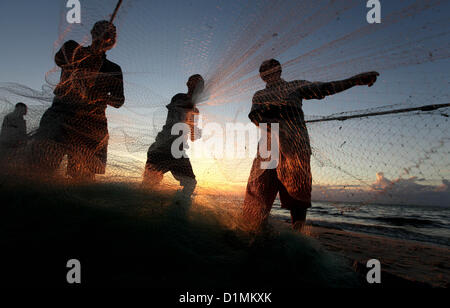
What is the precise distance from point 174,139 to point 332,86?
7.47 ft

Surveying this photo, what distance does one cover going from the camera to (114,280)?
1117mm

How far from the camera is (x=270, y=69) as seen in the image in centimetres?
225

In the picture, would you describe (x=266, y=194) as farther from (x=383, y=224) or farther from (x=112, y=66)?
(x=383, y=224)

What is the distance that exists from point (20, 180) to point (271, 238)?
2.37 meters

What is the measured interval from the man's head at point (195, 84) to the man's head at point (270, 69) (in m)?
0.96

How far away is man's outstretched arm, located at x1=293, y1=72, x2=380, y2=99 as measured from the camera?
6.25 ft

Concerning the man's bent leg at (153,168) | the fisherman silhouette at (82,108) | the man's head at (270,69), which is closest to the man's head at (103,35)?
the fisherman silhouette at (82,108)

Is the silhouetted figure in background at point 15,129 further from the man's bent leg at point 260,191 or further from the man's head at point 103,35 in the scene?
the man's bent leg at point 260,191

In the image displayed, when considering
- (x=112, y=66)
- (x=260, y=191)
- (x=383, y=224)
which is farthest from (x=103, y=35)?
(x=383, y=224)

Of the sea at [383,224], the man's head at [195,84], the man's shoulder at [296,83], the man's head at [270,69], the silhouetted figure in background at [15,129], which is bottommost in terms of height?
the sea at [383,224]

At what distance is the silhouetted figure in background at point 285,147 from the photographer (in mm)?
2170

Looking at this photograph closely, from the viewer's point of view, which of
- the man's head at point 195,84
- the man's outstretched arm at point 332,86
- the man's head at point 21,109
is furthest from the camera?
the man's head at point 195,84

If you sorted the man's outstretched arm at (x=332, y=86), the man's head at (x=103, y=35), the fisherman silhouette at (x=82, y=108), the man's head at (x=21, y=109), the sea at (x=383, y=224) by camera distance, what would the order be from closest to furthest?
the man's outstretched arm at (x=332, y=86) → the fisherman silhouette at (x=82, y=108) → the man's head at (x=103, y=35) → the man's head at (x=21, y=109) → the sea at (x=383, y=224)
